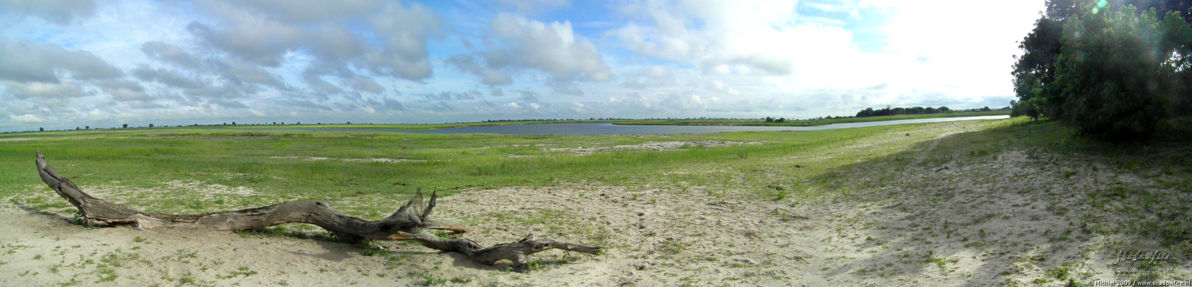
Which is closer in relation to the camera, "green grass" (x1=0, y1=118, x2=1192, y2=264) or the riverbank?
the riverbank

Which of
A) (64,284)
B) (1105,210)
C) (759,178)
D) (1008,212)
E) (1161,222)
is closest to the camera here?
(64,284)

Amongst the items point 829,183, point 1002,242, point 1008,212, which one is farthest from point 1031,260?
point 829,183

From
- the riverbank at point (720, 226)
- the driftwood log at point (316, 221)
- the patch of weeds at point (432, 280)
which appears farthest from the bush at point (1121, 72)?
the patch of weeds at point (432, 280)

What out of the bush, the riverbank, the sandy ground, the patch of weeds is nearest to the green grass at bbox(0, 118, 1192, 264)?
the riverbank

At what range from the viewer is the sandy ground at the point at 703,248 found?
8.27 metres

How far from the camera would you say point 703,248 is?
11102 mm

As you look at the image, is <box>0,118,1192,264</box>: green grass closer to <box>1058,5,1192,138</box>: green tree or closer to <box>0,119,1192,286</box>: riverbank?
<box>0,119,1192,286</box>: riverbank

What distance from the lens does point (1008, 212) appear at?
11.6m

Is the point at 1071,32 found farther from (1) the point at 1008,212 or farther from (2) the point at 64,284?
(2) the point at 64,284

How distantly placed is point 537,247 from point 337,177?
705 inches

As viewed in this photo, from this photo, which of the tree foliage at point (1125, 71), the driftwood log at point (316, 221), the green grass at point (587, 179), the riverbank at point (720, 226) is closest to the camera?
the riverbank at point (720, 226)

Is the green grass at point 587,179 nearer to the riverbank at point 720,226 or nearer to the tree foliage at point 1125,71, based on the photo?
the riverbank at point 720,226

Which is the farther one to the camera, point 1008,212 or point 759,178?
point 759,178

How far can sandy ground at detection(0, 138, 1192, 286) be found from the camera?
8273mm
